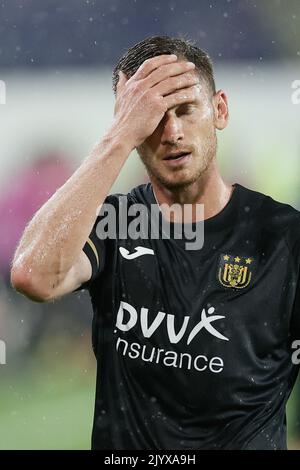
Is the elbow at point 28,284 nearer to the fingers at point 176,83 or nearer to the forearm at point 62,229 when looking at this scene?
the forearm at point 62,229

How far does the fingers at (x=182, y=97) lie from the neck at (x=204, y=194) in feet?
0.68

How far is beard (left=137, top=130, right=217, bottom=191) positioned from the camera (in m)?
1.96

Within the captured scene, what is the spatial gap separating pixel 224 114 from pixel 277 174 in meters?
1.56

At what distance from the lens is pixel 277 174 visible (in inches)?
144

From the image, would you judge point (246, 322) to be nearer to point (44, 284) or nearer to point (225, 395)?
point (225, 395)

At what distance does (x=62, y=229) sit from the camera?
1.75 meters

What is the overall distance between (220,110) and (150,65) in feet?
1.03

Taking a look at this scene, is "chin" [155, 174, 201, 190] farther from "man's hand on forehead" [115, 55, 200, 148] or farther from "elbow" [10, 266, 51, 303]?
"elbow" [10, 266, 51, 303]

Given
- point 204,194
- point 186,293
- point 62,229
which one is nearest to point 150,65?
point 204,194

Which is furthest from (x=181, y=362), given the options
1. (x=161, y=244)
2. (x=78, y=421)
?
(x=78, y=421)

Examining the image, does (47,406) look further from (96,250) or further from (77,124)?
Result: (96,250)

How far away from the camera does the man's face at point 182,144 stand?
6.33ft

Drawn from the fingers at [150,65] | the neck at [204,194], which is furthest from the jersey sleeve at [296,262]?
the fingers at [150,65]

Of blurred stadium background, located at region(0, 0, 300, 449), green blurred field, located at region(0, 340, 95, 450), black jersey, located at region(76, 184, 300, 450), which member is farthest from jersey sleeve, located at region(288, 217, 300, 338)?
green blurred field, located at region(0, 340, 95, 450)
